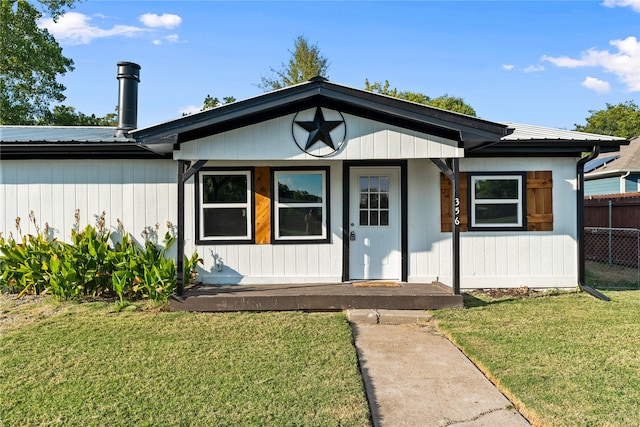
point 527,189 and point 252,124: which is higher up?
point 252,124

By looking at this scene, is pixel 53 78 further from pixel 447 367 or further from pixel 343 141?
pixel 447 367

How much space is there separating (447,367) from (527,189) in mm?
4480

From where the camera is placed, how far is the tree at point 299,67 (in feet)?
98.2

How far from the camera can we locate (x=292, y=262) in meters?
7.34

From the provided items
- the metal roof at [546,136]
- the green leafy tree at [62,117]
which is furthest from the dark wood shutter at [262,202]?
the green leafy tree at [62,117]

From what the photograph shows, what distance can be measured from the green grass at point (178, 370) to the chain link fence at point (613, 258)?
589 centimetres

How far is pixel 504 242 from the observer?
7449 millimetres

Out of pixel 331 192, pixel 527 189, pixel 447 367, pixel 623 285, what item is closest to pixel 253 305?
pixel 331 192

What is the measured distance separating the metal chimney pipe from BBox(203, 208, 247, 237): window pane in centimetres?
303

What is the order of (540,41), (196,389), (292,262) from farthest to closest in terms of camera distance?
(540,41)
(292,262)
(196,389)

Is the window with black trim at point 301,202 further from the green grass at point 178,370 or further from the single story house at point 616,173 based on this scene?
the single story house at point 616,173

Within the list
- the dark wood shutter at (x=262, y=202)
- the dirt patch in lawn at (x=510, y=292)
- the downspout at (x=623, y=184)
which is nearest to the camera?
the dirt patch in lawn at (x=510, y=292)

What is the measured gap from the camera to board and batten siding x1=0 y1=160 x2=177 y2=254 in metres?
7.30

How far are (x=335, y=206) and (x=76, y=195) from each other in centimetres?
440
